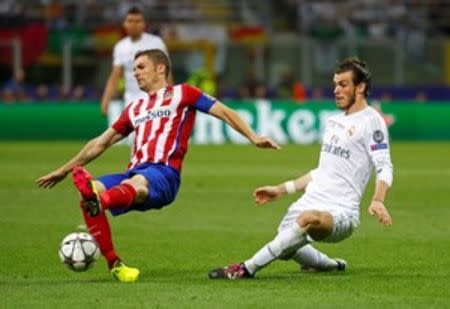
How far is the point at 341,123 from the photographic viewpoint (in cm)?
1073

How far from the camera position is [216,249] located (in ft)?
42.4

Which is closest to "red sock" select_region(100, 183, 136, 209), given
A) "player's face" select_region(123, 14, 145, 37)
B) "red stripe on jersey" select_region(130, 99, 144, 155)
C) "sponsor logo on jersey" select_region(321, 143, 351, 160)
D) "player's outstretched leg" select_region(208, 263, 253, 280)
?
"red stripe on jersey" select_region(130, 99, 144, 155)

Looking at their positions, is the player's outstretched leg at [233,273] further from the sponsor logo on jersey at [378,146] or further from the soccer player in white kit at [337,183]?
the sponsor logo on jersey at [378,146]

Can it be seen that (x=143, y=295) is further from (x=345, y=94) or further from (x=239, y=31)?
(x=239, y=31)

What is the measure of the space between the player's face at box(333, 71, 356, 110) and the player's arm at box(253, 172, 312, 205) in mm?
647

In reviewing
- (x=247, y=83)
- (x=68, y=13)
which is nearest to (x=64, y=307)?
(x=247, y=83)

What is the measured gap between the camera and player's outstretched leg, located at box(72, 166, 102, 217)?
10.1 metres

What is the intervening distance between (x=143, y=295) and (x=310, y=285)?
4.42ft

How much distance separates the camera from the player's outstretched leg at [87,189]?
10.1m

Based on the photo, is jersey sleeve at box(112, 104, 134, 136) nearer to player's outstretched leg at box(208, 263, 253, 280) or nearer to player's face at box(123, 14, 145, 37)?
player's outstretched leg at box(208, 263, 253, 280)

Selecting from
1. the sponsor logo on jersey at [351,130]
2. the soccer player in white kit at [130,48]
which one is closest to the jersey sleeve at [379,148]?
the sponsor logo on jersey at [351,130]

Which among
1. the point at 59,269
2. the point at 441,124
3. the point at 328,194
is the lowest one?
the point at 441,124

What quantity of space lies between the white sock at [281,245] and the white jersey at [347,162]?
0.34 meters

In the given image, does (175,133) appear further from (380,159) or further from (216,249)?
(216,249)
